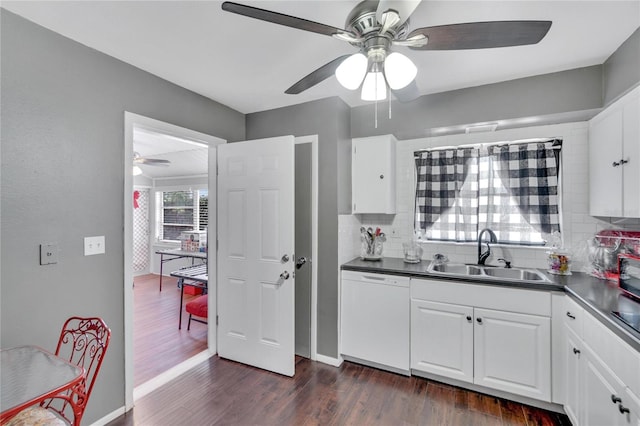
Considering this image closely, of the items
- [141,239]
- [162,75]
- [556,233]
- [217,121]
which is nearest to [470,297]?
[556,233]

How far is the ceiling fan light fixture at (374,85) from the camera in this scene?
1.53 meters

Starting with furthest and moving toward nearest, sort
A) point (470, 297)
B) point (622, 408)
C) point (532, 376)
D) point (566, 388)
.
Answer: point (470, 297) < point (532, 376) < point (566, 388) < point (622, 408)

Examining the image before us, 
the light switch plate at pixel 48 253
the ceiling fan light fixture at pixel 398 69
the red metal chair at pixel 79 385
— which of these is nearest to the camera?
the red metal chair at pixel 79 385

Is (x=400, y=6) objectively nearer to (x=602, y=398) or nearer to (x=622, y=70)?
(x=622, y=70)

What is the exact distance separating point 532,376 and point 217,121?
3280mm

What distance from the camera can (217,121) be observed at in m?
2.85

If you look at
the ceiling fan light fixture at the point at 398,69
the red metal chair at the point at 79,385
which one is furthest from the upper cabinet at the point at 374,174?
the red metal chair at the point at 79,385

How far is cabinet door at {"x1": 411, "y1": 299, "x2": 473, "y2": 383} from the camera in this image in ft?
7.31

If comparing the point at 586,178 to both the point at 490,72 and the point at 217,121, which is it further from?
Answer: the point at 217,121

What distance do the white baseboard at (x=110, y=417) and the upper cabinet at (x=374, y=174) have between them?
2386 mm

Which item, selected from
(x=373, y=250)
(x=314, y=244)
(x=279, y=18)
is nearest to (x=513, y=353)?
(x=373, y=250)

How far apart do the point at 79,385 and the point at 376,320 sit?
6.59 feet

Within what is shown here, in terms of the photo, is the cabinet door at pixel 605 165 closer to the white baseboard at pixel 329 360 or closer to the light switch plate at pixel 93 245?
the white baseboard at pixel 329 360

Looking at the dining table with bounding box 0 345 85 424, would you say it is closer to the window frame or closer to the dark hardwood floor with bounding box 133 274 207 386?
the dark hardwood floor with bounding box 133 274 207 386
